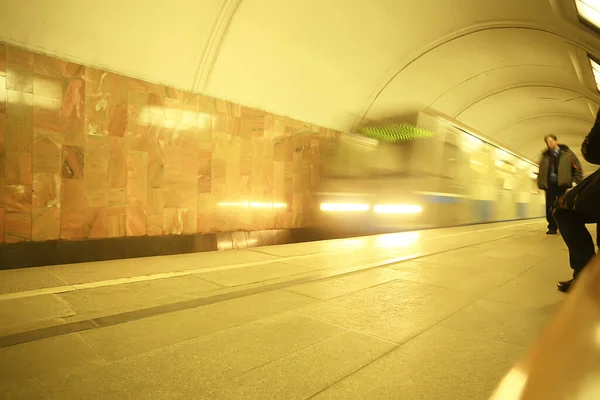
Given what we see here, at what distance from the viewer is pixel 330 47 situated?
7.42 m

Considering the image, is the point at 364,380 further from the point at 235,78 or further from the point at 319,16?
the point at 319,16

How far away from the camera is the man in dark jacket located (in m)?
2.41

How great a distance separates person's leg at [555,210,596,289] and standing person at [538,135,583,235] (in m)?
4.03

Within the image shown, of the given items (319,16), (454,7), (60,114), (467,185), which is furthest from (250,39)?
(467,185)

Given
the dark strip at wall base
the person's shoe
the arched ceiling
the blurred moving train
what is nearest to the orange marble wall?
the dark strip at wall base

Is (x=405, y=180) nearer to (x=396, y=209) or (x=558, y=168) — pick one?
(x=396, y=209)

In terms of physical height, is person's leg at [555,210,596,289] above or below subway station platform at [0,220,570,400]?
above

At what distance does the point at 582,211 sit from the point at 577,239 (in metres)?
0.36

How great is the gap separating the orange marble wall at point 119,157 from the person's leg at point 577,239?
4555mm

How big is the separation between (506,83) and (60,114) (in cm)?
1270

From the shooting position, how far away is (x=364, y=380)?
1.50 meters

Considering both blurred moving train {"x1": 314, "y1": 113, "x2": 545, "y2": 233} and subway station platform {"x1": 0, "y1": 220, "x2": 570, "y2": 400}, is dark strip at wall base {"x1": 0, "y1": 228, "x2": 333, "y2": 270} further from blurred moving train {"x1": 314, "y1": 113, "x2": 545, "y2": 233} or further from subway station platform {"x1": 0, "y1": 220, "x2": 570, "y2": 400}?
blurred moving train {"x1": 314, "y1": 113, "x2": 545, "y2": 233}

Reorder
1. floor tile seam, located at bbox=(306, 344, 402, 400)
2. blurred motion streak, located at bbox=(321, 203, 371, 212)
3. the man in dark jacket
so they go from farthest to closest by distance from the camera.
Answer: blurred motion streak, located at bbox=(321, 203, 371, 212), the man in dark jacket, floor tile seam, located at bbox=(306, 344, 402, 400)

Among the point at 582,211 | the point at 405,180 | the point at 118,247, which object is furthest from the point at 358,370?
the point at 405,180
